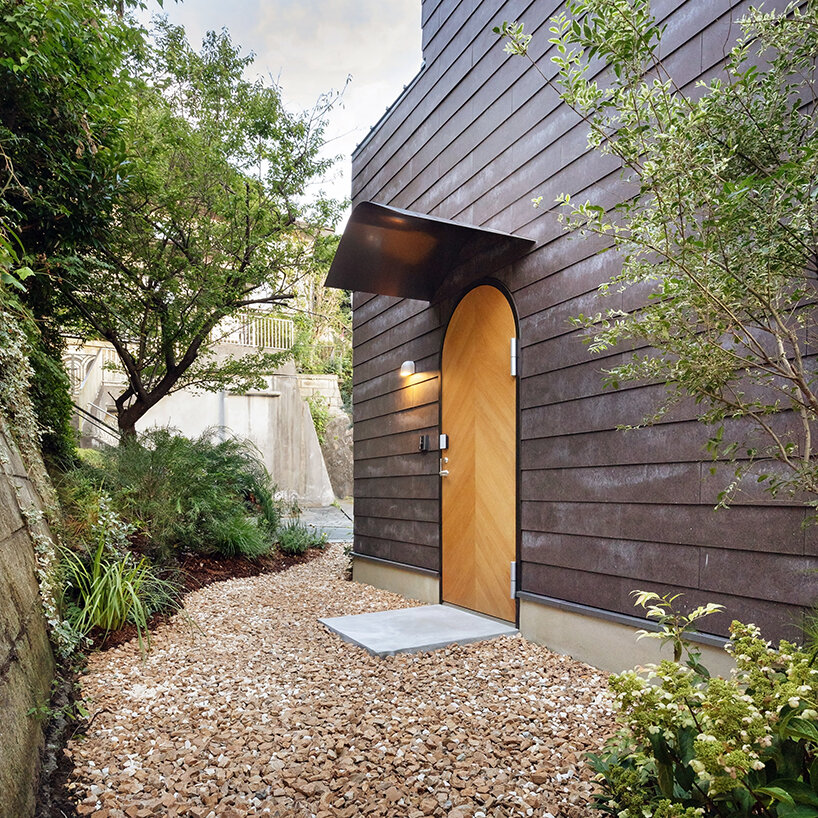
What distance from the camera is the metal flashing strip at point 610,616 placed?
95.8 inches

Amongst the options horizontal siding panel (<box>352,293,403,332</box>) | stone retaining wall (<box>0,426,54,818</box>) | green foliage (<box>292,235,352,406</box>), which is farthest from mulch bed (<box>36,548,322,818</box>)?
green foliage (<box>292,235,352,406</box>)

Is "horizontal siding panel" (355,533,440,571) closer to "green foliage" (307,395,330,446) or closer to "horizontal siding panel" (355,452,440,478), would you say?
"horizontal siding panel" (355,452,440,478)

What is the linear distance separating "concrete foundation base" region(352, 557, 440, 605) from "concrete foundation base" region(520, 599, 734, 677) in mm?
1171

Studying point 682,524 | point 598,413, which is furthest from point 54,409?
point 682,524

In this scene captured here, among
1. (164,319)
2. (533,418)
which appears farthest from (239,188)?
(533,418)

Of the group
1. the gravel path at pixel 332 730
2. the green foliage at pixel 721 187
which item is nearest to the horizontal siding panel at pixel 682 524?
the green foliage at pixel 721 187

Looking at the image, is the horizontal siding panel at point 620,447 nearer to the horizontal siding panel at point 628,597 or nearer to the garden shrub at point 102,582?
the horizontal siding panel at point 628,597

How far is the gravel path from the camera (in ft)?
6.32

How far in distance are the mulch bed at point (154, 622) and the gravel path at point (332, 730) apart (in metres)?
0.06

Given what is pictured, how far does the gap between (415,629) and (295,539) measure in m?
3.76

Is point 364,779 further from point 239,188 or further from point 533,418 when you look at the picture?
point 239,188

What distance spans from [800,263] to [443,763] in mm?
1953

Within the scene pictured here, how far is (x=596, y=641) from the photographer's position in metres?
2.99

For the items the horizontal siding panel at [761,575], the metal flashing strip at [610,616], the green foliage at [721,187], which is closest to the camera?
the green foliage at [721,187]
